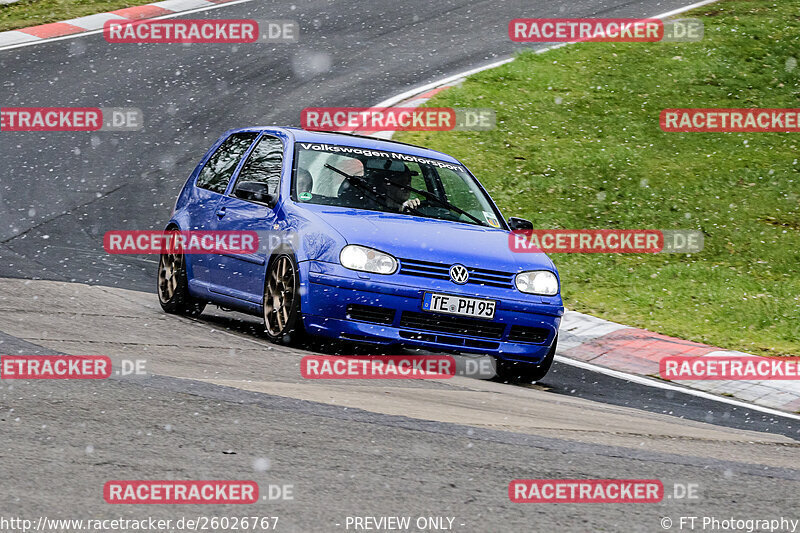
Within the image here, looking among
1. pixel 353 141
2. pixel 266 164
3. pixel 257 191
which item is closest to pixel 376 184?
pixel 353 141

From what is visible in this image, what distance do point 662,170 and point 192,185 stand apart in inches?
326

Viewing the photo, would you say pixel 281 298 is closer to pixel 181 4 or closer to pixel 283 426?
pixel 283 426

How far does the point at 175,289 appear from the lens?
9.90 m

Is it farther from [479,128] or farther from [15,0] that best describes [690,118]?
[15,0]

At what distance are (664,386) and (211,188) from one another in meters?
4.05

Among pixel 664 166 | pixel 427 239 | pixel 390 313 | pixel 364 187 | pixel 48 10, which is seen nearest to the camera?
pixel 390 313

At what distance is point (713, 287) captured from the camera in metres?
12.7

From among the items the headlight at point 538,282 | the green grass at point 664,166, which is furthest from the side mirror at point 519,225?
the green grass at point 664,166

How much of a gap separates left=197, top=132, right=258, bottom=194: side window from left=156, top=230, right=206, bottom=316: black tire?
1.93ft

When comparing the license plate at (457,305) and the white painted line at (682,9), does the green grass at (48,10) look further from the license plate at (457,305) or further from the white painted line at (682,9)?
the license plate at (457,305)

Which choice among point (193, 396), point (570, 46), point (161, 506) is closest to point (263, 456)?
point (161, 506)

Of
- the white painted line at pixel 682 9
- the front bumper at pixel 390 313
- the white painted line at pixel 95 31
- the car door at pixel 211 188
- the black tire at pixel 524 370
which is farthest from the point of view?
the white painted line at pixel 682 9

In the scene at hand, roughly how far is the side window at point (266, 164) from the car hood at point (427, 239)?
694 mm

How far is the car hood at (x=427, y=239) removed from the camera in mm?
7891
